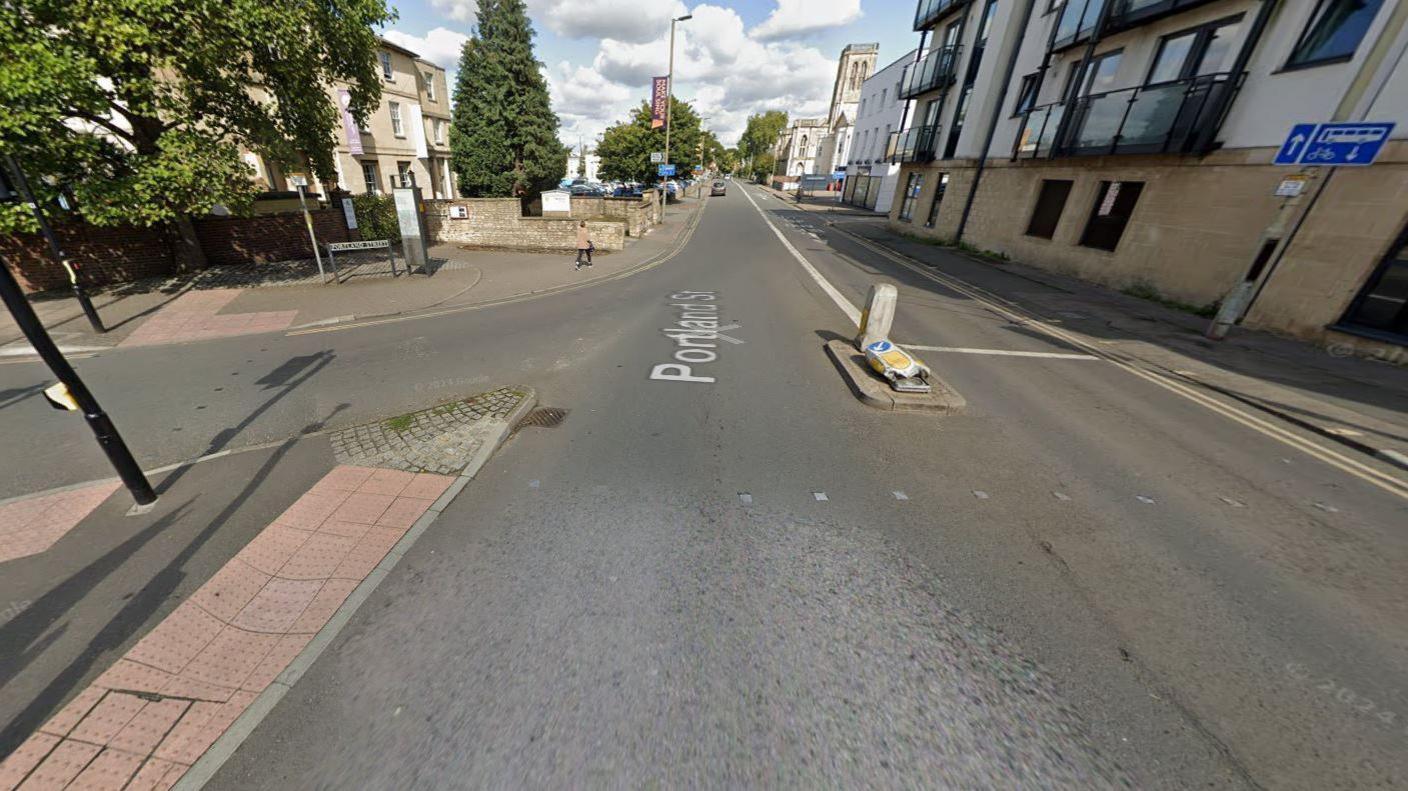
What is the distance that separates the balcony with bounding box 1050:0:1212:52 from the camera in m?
12.8

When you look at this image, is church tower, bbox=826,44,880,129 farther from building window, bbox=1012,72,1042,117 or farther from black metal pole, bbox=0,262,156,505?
black metal pole, bbox=0,262,156,505

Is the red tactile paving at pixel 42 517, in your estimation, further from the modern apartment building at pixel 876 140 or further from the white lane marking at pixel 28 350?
the modern apartment building at pixel 876 140

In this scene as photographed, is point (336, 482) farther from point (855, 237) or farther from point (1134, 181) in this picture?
point (855, 237)

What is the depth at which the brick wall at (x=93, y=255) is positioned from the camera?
34.5ft

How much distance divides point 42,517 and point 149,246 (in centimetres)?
1256

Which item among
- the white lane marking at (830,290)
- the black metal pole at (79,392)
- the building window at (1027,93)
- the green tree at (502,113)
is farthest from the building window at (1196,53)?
the green tree at (502,113)

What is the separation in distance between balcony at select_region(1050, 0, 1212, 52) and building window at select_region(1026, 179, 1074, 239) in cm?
443

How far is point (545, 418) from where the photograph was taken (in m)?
6.23

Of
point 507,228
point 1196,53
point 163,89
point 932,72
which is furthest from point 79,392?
point 932,72

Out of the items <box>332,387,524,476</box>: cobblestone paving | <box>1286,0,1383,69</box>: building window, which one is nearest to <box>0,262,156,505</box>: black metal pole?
<box>332,387,524,476</box>: cobblestone paving

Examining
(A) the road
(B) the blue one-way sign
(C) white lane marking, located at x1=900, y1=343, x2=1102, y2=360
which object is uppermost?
(B) the blue one-way sign

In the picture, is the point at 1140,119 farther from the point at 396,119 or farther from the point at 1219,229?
the point at 396,119

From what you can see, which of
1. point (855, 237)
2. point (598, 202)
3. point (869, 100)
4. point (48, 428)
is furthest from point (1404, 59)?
point (869, 100)

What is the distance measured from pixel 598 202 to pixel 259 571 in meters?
27.6
